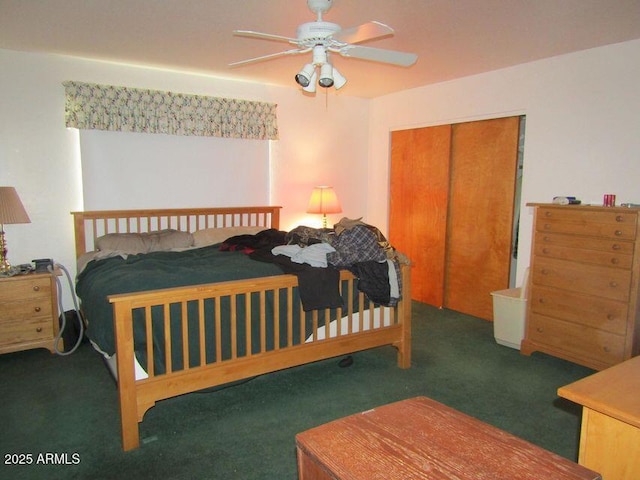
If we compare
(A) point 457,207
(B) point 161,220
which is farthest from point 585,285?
(B) point 161,220

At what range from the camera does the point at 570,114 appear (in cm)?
364

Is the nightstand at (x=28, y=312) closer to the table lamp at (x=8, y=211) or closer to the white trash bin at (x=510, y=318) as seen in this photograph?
the table lamp at (x=8, y=211)

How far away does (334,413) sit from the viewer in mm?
2646

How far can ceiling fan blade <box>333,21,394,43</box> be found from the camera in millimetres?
2176

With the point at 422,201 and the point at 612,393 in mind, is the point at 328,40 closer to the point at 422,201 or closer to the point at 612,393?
the point at 612,393

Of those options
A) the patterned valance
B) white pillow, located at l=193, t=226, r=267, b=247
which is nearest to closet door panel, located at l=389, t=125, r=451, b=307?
the patterned valance

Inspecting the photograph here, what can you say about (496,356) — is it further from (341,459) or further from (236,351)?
(341,459)

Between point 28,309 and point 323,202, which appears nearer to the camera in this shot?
point 28,309

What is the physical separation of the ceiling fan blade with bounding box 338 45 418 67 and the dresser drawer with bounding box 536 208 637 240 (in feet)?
5.46

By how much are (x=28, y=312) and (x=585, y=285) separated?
4054 mm

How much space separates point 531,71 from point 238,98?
2.81 meters

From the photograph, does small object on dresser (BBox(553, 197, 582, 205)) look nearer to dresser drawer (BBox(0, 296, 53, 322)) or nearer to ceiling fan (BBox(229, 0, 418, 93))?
ceiling fan (BBox(229, 0, 418, 93))

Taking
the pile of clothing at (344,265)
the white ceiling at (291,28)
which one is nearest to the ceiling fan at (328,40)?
the white ceiling at (291,28)

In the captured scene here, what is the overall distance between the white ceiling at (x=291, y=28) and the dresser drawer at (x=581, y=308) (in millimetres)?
1828
